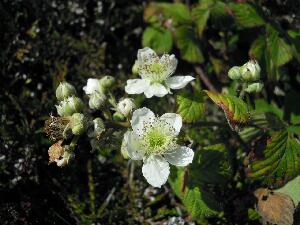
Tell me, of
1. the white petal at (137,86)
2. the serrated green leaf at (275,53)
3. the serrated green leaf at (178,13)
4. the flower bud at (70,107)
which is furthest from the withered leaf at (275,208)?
the serrated green leaf at (178,13)

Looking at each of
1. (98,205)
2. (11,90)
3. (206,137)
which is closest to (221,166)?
(206,137)

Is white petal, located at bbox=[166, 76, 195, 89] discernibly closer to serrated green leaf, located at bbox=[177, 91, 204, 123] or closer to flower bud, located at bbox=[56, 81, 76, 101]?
serrated green leaf, located at bbox=[177, 91, 204, 123]

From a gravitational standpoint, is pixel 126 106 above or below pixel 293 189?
above

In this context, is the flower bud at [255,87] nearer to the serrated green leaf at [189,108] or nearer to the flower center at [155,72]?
the serrated green leaf at [189,108]

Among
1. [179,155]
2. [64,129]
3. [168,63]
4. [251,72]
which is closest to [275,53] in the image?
[251,72]

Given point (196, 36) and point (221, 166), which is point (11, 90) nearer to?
point (196, 36)

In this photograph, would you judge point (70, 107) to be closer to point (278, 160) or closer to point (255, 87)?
point (255, 87)

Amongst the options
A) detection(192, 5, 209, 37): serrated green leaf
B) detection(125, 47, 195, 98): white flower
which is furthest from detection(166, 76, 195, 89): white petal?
detection(192, 5, 209, 37): serrated green leaf
